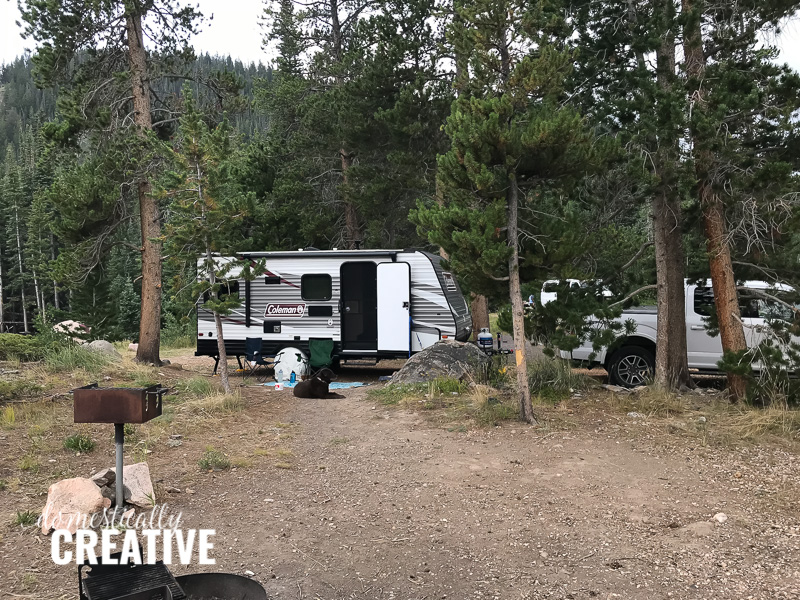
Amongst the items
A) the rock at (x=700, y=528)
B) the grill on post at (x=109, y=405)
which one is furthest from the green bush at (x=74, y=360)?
the rock at (x=700, y=528)

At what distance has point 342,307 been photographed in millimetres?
11984

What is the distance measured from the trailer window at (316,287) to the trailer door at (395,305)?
104cm

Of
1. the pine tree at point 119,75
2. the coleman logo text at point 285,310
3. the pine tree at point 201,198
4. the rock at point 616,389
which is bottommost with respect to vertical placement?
the rock at point 616,389

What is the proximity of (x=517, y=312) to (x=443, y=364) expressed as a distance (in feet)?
10.3

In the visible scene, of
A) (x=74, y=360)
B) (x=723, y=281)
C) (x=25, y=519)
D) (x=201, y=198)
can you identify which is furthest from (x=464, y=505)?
(x=74, y=360)

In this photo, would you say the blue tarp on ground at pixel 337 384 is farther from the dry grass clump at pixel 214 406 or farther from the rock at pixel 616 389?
the rock at pixel 616 389

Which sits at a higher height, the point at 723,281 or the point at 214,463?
the point at 723,281

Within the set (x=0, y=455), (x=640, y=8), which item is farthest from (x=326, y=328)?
(x=640, y=8)

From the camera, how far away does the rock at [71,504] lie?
4199 millimetres

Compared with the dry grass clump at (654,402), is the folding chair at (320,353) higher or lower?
higher

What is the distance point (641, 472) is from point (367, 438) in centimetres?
291

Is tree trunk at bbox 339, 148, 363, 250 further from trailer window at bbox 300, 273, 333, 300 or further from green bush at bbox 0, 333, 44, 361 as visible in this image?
green bush at bbox 0, 333, 44, 361

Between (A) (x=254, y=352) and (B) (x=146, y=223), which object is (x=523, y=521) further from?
(B) (x=146, y=223)

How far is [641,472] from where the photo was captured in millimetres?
5387
